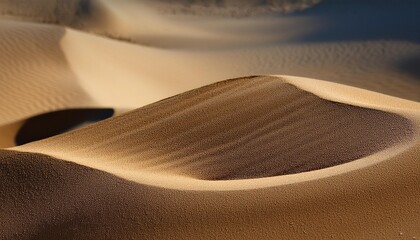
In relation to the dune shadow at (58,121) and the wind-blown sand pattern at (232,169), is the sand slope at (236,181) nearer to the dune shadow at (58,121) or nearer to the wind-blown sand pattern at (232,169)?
the wind-blown sand pattern at (232,169)

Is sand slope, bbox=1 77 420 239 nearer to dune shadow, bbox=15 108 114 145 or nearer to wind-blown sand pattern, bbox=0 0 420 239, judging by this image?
wind-blown sand pattern, bbox=0 0 420 239

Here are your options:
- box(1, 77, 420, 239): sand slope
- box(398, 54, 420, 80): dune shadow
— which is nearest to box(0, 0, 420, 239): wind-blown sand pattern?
box(1, 77, 420, 239): sand slope

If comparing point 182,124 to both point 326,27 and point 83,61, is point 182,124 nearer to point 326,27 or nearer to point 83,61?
point 83,61

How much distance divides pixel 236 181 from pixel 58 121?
20.3 ft

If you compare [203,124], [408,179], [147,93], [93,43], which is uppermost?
[93,43]

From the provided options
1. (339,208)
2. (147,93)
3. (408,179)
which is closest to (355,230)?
(339,208)

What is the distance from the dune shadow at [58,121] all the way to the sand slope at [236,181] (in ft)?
14.5

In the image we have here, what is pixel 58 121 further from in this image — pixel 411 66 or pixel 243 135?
pixel 411 66

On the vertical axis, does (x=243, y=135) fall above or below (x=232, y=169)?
above

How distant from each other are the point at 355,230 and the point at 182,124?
5.78 ft

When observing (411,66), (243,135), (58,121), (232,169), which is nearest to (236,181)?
(232,169)

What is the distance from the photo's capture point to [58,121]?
8969 millimetres

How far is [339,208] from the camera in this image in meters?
2.80

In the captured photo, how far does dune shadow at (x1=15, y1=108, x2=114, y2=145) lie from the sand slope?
4.41m
